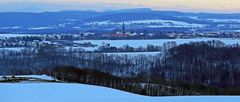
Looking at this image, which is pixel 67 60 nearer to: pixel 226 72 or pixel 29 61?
pixel 29 61

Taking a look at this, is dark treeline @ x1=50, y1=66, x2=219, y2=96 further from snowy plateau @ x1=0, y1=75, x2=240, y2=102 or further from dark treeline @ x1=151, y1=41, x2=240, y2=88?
dark treeline @ x1=151, y1=41, x2=240, y2=88

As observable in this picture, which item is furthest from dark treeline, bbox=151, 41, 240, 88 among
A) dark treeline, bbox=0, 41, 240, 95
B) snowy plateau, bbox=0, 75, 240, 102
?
snowy plateau, bbox=0, 75, 240, 102

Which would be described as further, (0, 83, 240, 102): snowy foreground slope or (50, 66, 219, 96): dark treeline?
(50, 66, 219, 96): dark treeline

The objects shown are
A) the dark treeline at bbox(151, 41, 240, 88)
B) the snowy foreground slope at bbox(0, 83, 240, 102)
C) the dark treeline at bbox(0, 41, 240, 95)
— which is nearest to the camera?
the snowy foreground slope at bbox(0, 83, 240, 102)

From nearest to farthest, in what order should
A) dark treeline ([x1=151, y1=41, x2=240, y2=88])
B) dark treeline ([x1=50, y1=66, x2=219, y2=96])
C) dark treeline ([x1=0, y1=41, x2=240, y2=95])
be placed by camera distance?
dark treeline ([x1=50, y1=66, x2=219, y2=96]) < dark treeline ([x1=151, y1=41, x2=240, y2=88]) < dark treeline ([x1=0, y1=41, x2=240, y2=95])

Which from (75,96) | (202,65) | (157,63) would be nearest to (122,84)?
(75,96)

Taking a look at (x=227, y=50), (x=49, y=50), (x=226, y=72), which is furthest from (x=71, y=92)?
(x=49, y=50)

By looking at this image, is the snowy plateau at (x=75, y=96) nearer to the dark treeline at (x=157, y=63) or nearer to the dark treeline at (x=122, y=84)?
the dark treeline at (x=122, y=84)

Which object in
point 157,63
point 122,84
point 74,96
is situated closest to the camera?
point 74,96

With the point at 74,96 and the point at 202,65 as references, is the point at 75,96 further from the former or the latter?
the point at 202,65

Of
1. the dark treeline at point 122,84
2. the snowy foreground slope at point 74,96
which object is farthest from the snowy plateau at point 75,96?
the dark treeline at point 122,84

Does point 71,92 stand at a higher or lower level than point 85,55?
higher
